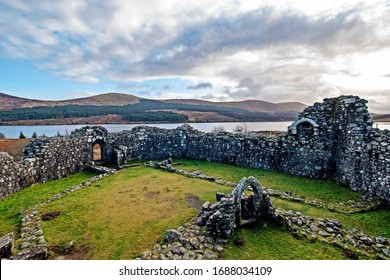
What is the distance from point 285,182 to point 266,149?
2.98 meters

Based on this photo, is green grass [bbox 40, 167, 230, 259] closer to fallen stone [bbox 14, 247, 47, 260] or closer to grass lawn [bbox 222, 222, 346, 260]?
fallen stone [bbox 14, 247, 47, 260]

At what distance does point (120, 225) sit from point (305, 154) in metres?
10.1

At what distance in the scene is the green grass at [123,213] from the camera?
7.10 meters

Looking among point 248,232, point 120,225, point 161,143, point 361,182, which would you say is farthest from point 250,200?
point 161,143

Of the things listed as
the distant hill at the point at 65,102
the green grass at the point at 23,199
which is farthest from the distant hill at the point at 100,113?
the green grass at the point at 23,199

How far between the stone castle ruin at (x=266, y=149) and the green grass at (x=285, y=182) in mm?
558

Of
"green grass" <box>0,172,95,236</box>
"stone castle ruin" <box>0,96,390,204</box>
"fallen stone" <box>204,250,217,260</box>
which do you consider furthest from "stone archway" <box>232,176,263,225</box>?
"green grass" <box>0,172,95,236</box>

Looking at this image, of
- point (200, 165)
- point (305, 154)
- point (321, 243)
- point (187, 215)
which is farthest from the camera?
point (200, 165)

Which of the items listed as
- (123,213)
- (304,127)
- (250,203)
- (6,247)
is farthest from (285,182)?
(6,247)

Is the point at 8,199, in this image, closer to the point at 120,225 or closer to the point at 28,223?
the point at 28,223

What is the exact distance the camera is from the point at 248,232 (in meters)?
7.27

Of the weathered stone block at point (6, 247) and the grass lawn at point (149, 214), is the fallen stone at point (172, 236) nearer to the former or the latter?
the grass lawn at point (149, 214)

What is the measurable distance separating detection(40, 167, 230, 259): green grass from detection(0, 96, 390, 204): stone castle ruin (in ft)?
10.1

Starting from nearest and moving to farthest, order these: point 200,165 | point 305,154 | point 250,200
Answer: point 250,200, point 305,154, point 200,165
